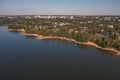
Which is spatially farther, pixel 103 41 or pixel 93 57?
pixel 103 41

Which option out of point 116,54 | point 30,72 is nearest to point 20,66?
point 30,72

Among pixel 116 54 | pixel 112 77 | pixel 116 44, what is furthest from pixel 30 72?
pixel 116 44

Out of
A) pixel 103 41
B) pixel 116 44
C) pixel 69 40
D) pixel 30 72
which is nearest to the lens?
pixel 30 72

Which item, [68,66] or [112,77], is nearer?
[112,77]

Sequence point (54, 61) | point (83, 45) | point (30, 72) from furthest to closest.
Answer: point (83, 45), point (54, 61), point (30, 72)

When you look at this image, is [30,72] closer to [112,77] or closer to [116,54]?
[112,77]

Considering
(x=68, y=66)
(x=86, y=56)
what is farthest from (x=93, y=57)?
(x=68, y=66)

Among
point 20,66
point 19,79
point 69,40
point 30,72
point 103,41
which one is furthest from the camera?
point 69,40

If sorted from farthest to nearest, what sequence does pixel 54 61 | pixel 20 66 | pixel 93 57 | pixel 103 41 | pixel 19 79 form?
pixel 103 41 → pixel 93 57 → pixel 54 61 → pixel 20 66 → pixel 19 79
